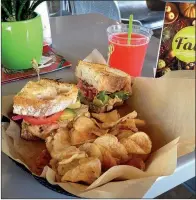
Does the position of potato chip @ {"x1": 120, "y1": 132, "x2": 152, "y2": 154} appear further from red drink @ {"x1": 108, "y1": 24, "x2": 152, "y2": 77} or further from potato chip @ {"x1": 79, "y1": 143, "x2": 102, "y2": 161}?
red drink @ {"x1": 108, "y1": 24, "x2": 152, "y2": 77}

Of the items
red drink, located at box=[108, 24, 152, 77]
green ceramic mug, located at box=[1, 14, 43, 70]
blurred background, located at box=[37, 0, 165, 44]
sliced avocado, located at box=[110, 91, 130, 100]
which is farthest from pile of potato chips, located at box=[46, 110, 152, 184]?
blurred background, located at box=[37, 0, 165, 44]

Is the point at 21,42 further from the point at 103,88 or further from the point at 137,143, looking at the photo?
the point at 137,143

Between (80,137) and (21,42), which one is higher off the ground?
(21,42)

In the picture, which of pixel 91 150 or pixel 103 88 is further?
pixel 103 88

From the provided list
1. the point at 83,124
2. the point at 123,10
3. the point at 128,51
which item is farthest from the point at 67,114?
the point at 123,10

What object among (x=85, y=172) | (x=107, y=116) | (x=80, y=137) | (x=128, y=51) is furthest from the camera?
(x=128, y=51)

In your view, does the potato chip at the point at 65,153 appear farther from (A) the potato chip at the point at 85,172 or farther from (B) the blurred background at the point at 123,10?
(B) the blurred background at the point at 123,10

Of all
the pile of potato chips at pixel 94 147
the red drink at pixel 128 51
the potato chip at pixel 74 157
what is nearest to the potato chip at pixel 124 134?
the pile of potato chips at pixel 94 147

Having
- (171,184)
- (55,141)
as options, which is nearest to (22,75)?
(55,141)
